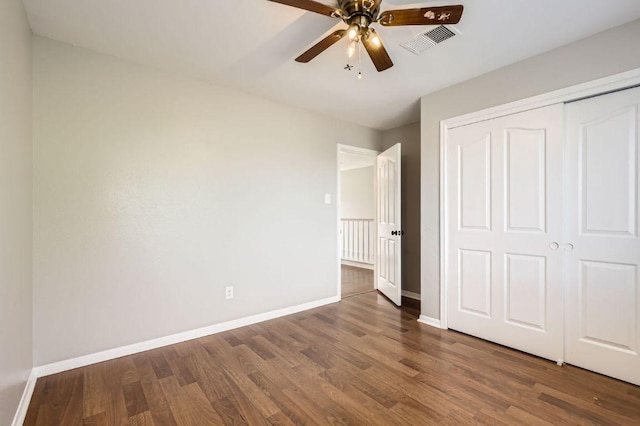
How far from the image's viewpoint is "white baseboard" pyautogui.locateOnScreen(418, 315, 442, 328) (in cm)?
293

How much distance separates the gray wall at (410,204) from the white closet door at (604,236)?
1814 mm

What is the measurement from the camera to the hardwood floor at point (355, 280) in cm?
433

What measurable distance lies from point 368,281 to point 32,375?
4.01 metres

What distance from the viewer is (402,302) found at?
375cm

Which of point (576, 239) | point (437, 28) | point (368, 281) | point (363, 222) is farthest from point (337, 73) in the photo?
point (363, 222)

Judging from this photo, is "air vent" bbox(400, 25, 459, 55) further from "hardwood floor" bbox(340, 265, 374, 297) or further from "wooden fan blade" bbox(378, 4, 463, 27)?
"hardwood floor" bbox(340, 265, 374, 297)

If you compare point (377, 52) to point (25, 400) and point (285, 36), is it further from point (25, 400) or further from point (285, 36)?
point (25, 400)

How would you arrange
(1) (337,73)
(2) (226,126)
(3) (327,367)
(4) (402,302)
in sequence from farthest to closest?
(4) (402,302) < (2) (226,126) < (1) (337,73) < (3) (327,367)

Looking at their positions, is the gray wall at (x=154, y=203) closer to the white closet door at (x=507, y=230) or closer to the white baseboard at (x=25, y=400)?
the white baseboard at (x=25, y=400)

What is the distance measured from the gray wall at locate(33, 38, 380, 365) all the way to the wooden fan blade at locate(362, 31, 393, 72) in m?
1.58

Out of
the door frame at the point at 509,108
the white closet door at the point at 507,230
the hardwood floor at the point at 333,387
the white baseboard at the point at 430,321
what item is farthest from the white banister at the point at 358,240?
the hardwood floor at the point at 333,387

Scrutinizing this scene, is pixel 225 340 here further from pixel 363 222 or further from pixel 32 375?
pixel 363 222

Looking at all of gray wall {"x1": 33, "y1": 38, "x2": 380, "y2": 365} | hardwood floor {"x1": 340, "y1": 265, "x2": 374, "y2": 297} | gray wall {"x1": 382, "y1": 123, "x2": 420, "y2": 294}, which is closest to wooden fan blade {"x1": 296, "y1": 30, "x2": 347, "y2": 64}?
gray wall {"x1": 33, "y1": 38, "x2": 380, "y2": 365}

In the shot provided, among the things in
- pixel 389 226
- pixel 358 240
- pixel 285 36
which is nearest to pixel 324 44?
pixel 285 36
